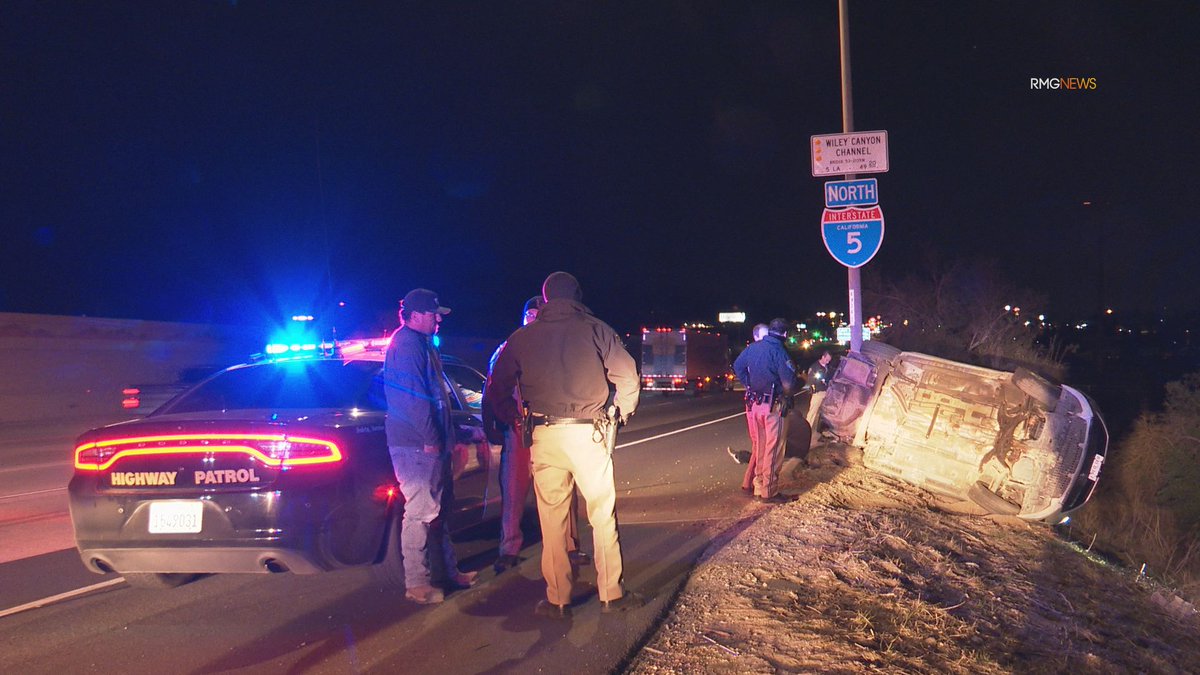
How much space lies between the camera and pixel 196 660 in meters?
4.48

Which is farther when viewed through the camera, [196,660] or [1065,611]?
[1065,611]

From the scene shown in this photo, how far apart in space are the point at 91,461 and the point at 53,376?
24.1m

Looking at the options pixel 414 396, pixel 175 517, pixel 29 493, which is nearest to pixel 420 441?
pixel 414 396

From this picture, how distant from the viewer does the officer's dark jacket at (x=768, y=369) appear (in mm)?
8320

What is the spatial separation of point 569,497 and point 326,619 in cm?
170

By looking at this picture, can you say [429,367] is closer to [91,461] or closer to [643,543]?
[91,461]

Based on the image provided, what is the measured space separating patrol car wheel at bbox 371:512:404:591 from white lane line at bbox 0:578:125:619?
6.35ft

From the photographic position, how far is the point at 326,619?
5121 millimetres

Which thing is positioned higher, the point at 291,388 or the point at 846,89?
the point at 846,89

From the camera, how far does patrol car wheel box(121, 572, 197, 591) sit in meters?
A: 5.57

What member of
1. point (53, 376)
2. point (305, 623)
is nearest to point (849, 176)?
point (305, 623)

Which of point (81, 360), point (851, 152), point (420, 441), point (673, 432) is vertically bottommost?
point (673, 432)

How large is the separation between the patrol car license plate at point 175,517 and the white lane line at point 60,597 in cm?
137

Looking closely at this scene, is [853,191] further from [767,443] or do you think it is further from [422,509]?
[422,509]
